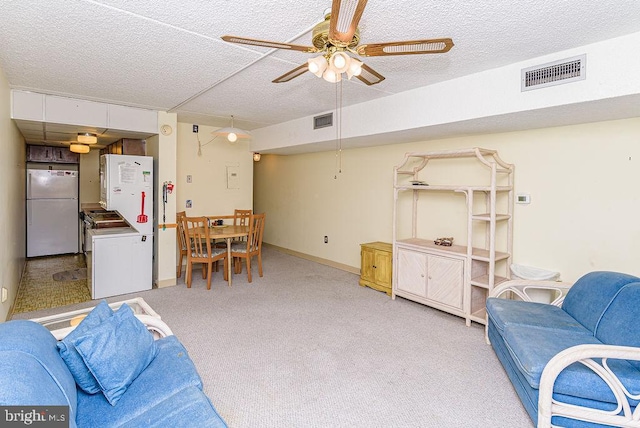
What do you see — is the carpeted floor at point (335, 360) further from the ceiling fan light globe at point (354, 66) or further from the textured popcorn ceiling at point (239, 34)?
the textured popcorn ceiling at point (239, 34)

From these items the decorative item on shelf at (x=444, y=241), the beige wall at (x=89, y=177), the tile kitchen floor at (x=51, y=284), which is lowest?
the tile kitchen floor at (x=51, y=284)

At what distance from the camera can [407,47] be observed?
1814mm

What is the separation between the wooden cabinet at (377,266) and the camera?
4504 millimetres

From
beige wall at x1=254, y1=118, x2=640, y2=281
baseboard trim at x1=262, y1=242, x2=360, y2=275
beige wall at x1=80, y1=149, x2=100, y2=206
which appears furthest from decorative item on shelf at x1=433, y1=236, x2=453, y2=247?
beige wall at x1=80, y1=149, x2=100, y2=206

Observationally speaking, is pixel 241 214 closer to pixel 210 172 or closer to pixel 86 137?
pixel 210 172

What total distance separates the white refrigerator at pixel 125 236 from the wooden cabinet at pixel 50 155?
2.98 metres

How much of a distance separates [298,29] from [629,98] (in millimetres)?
2365

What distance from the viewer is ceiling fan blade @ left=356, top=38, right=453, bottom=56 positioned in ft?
5.71

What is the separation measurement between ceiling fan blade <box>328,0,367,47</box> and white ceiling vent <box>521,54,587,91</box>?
1.79 m

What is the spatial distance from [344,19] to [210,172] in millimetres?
4808

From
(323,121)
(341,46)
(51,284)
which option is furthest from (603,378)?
(51,284)

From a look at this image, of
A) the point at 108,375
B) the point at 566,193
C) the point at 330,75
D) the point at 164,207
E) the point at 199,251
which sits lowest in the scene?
the point at 108,375

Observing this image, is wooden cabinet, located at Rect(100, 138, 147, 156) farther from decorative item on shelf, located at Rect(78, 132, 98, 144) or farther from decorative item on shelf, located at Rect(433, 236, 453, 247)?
decorative item on shelf, located at Rect(433, 236, 453, 247)

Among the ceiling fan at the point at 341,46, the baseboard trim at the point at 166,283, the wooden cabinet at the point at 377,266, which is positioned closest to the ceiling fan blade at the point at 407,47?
the ceiling fan at the point at 341,46
